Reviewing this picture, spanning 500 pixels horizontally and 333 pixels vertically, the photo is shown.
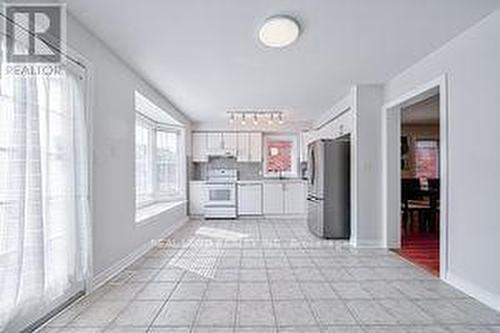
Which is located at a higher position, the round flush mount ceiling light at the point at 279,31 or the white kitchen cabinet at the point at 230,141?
the round flush mount ceiling light at the point at 279,31

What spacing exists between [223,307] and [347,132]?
3792 mm

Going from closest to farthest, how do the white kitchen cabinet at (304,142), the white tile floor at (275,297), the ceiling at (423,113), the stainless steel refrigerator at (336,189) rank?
the white tile floor at (275,297) < the stainless steel refrigerator at (336,189) < the ceiling at (423,113) < the white kitchen cabinet at (304,142)

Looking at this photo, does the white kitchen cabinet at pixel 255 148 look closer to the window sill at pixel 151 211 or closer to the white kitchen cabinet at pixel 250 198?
the white kitchen cabinet at pixel 250 198

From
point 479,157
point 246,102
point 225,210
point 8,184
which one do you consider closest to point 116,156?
point 8,184

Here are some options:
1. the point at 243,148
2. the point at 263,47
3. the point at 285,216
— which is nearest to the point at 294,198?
the point at 285,216

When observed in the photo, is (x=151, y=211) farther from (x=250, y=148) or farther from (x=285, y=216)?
(x=285, y=216)

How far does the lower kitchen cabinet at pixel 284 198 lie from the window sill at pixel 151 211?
202cm

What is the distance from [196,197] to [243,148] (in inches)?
64.3

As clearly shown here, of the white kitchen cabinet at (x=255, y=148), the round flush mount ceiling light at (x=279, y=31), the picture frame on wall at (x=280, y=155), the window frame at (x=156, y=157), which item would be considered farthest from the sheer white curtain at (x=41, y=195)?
the picture frame on wall at (x=280, y=155)

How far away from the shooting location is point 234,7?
8.65ft

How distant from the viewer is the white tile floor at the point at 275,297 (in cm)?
250

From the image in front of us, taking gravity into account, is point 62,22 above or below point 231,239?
above

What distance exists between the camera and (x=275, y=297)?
3039mm

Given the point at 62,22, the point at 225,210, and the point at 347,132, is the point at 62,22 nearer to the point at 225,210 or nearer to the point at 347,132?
the point at 347,132
